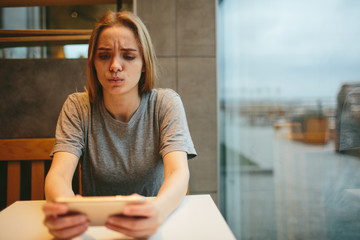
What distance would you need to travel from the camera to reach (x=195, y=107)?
195 centimetres

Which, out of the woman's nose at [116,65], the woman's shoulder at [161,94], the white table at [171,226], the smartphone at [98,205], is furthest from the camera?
the woman's shoulder at [161,94]

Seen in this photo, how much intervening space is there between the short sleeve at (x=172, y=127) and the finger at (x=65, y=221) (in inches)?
19.2

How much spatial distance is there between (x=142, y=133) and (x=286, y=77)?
107cm

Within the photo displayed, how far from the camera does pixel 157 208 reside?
2.10ft

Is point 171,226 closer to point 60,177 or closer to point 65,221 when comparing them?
point 65,221

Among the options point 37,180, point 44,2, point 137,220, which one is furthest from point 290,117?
point 44,2

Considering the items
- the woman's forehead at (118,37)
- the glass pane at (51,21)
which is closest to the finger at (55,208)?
the woman's forehead at (118,37)

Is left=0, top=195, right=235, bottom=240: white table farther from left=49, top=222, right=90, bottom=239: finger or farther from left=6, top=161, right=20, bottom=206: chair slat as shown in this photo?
left=6, top=161, right=20, bottom=206: chair slat

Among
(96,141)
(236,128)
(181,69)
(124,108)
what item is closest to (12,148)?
(96,141)

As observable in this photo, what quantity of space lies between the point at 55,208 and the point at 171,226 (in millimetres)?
322

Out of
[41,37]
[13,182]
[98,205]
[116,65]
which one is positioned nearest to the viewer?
[98,205]

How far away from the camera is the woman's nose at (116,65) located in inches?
39.9

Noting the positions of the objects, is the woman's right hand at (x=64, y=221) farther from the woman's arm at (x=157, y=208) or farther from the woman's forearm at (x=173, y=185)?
the woman's forearm at (x=173, y=185)

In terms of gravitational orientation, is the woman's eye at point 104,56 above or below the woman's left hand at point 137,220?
above
